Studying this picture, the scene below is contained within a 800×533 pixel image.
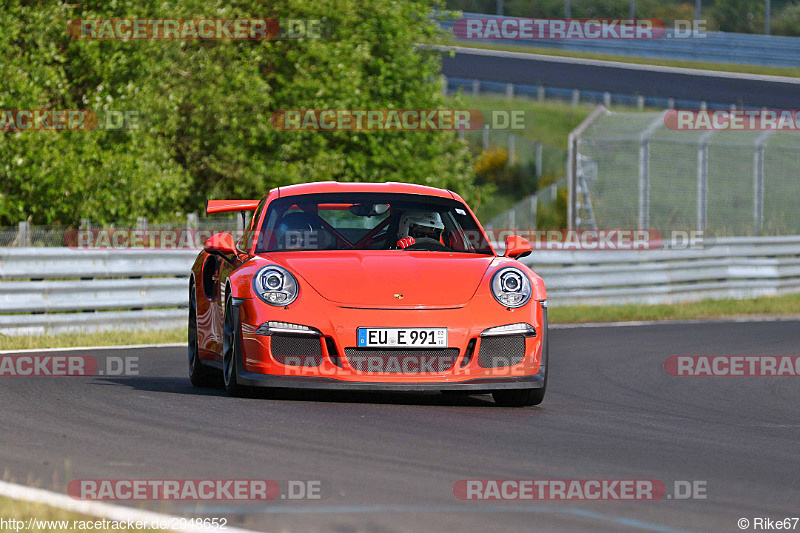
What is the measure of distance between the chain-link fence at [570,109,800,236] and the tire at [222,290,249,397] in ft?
50.4

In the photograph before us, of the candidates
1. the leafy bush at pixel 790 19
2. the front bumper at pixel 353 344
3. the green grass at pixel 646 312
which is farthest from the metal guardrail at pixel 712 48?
the front bumper at pixel 353 344

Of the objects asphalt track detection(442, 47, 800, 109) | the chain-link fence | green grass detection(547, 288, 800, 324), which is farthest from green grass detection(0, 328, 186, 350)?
asphalt track detection(442, 47, 800, 109)

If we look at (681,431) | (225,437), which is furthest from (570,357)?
(225,437)

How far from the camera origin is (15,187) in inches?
814

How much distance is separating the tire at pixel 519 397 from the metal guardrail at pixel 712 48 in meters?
29.1

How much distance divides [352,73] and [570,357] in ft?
47.6

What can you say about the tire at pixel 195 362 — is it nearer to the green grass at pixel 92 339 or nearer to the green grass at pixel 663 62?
the green grass at pixel 92 339

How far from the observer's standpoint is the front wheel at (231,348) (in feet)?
25.6

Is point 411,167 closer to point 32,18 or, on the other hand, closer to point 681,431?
point 32,18

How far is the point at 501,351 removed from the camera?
7773 mm

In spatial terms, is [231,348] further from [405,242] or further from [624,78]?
[624,78]

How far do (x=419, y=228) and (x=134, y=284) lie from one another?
655 cm

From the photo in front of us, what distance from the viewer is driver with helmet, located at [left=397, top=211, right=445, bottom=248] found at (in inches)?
344

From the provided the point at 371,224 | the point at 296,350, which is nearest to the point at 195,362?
the point at 371,224
